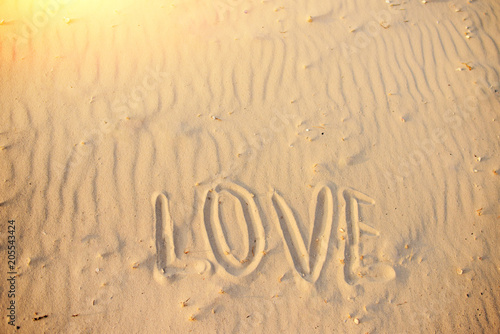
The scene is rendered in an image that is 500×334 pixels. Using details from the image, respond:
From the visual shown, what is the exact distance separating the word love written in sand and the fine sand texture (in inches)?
0.6

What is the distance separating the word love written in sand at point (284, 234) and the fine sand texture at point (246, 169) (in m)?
0.02

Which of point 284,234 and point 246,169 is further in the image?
point 246,169

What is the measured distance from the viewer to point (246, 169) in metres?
3.31

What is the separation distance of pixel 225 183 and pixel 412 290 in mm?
2140

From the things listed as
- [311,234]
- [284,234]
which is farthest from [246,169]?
[311,234]

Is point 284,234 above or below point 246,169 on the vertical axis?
below

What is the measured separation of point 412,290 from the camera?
2963mm

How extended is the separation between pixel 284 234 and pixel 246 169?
80cm

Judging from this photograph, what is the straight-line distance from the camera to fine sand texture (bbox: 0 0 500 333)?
9.34ft

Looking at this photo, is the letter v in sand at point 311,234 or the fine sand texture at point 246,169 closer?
the fine sand texture at point 246,169

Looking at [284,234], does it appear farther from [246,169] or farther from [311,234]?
[246,169]

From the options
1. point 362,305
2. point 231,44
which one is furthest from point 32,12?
point 362,305

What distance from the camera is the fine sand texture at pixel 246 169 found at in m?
2.85

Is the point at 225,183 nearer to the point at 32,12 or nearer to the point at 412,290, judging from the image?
the point at 412,290
